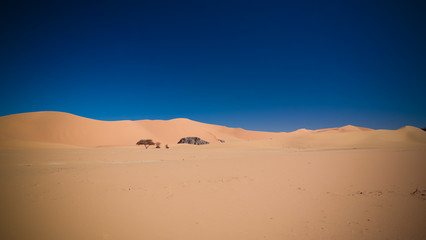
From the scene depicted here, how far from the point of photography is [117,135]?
44.6 meters

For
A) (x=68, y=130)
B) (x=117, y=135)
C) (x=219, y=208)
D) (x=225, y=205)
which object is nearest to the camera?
(x=219, y=208)

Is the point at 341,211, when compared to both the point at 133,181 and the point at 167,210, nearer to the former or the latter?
the point at 167,210

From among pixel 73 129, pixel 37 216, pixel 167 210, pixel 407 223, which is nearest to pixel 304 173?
pixel 407 223

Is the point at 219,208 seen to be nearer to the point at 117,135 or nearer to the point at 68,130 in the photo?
the point at 68,130

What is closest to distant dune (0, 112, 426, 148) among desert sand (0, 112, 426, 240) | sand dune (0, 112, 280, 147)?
sand dune (0, 112, 280, 147)

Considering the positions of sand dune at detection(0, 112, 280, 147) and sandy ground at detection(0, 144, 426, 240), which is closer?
sandy ground at detection(0, 144, 426, 240)

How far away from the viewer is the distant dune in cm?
2637

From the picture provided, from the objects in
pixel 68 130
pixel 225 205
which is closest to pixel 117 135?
pixel 68 130

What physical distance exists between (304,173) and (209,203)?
4.59 meters

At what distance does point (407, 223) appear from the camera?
316 cm

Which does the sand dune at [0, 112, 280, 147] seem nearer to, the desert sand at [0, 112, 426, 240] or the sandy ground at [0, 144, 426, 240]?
the desert sand at [0, 112, 426, 240]

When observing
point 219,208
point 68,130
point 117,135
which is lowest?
point 219,208

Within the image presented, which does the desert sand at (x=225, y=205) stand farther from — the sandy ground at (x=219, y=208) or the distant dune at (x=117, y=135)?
the distant dune at (x=117, y=135)

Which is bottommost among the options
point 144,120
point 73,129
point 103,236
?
point 103,236
